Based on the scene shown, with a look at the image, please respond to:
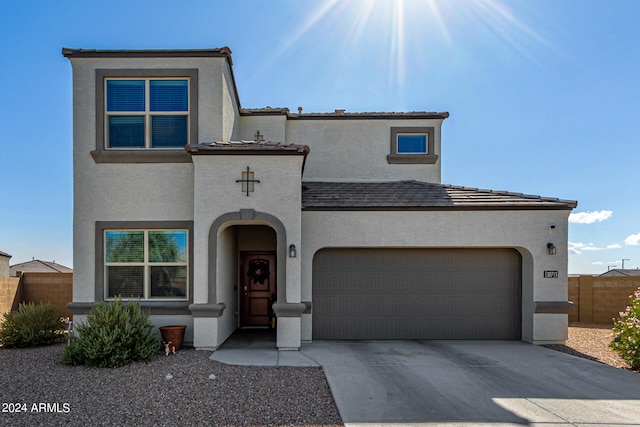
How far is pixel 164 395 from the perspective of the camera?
555 centimetres

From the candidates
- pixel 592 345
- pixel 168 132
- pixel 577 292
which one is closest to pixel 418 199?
pixel 592 345

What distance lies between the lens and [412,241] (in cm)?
916

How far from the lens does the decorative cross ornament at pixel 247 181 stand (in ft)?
27.0

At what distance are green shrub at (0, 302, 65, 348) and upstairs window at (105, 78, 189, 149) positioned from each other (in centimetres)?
430

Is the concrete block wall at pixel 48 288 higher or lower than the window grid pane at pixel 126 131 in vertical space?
lower

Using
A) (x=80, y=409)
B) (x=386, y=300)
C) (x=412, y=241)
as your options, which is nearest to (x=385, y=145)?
(x=412, y=241)

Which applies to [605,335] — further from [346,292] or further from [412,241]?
[346,292]

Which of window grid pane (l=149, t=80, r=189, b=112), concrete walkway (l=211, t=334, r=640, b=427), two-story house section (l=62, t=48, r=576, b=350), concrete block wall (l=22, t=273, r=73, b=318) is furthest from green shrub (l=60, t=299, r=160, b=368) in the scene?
concrete block wall (l=22, t=273, r=73, b=318)

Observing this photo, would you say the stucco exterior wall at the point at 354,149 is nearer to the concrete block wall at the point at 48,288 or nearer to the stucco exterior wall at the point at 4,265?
the concrete block wall at the point at 48,288

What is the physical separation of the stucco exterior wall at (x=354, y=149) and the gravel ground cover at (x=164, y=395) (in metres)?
6.59

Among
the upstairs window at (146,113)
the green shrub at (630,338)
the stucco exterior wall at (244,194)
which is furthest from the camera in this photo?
the upstairs window at (146,113)

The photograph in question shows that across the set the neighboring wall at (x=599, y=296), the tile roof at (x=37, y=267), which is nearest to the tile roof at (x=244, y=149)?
the neighboring wall at (x=599, y=296)

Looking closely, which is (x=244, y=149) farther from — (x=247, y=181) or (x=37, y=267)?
(x=37, y=267)

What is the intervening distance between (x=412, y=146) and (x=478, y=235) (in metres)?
4.00
